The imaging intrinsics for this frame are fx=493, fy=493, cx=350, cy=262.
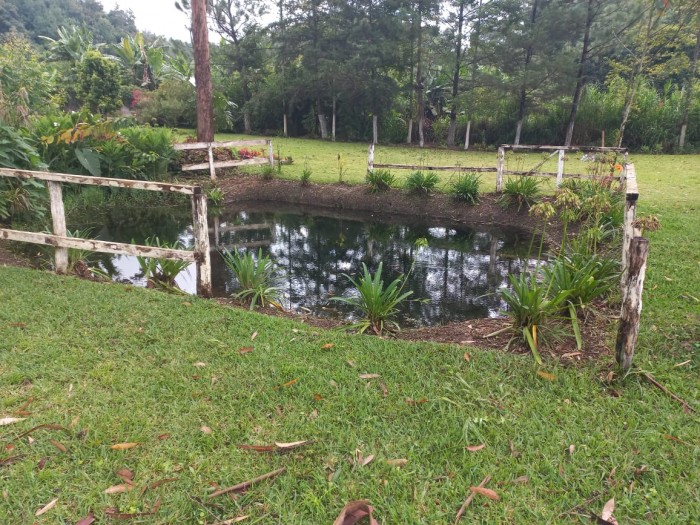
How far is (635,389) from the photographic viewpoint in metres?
3.04

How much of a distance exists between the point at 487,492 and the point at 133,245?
4.01m

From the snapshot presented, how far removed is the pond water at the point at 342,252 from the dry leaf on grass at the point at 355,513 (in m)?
3.22

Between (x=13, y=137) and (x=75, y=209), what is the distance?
8.94ft

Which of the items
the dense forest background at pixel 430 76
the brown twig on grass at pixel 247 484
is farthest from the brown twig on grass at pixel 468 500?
the dense forest background at pixel 430 76

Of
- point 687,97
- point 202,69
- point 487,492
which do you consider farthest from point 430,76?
point 487,492

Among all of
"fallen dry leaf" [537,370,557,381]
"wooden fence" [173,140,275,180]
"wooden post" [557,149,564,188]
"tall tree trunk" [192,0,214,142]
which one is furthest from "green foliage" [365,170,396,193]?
"fallen dry leaf" [537,370,557,381]

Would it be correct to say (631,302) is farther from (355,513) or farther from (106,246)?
(106,246)

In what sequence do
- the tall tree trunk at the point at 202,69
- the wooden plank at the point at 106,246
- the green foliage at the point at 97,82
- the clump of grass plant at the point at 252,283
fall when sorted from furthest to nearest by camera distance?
the green foliage at the point at 97,82
the tall tree trunk at the point at 202,69
the clump of grass plant at the point at 252,283
the wooden plank at the point at 106,246

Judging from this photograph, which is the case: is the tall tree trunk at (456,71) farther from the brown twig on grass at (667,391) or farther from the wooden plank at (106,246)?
the brown twig on grass at (667,391)

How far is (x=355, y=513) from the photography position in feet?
7.02

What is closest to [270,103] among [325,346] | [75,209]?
[75,209]

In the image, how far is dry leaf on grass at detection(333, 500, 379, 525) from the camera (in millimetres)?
2100

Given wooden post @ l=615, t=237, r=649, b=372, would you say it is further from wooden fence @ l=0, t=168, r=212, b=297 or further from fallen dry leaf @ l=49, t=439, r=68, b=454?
wooden fence @ l=0, t=168, r=212, b=297

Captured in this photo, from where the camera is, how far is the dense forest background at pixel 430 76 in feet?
55.2
